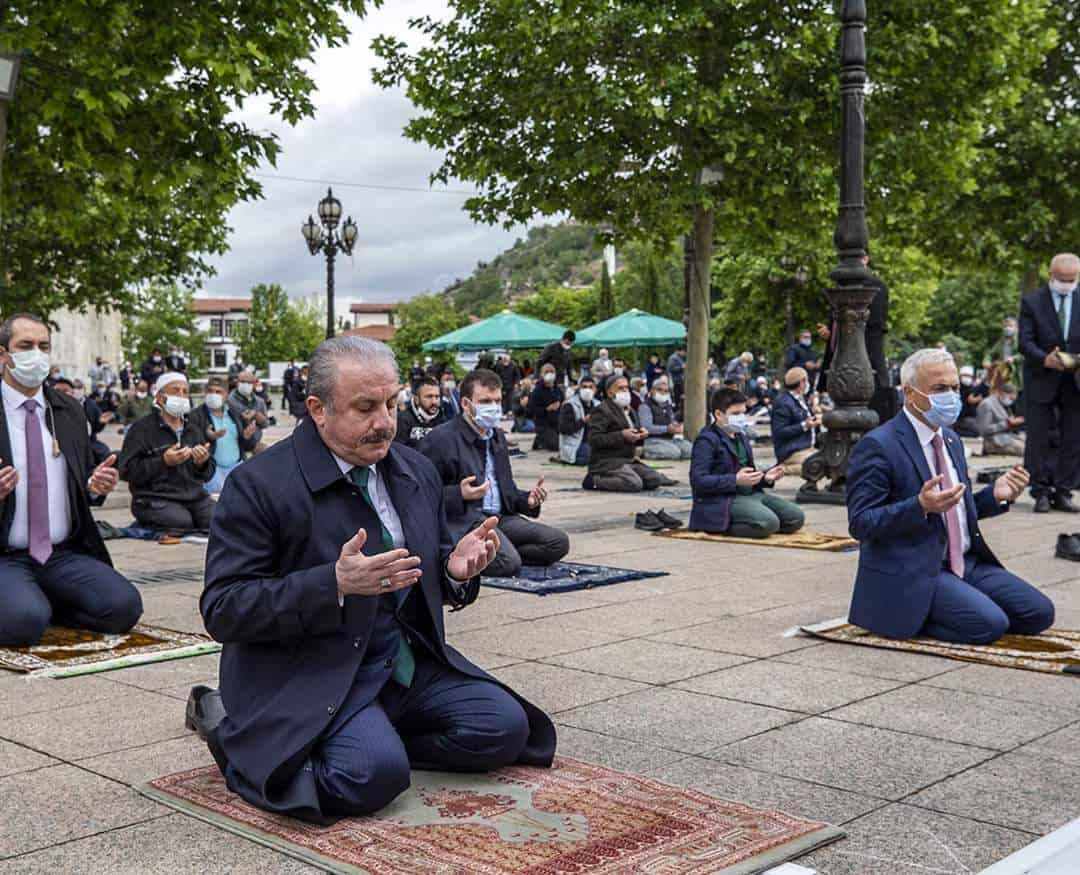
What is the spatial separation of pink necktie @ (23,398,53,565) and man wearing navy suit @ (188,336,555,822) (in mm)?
2966

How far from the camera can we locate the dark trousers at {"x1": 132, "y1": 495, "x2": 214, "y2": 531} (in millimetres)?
12375

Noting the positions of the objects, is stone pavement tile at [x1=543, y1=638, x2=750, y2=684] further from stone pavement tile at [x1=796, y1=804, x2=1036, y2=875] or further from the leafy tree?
the leafy tree

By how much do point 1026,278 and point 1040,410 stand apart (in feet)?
66.6

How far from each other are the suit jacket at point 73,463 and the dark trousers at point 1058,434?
851 centimetres

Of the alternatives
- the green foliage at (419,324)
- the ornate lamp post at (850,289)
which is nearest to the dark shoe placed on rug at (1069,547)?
the ornate lamp post at (850,289)

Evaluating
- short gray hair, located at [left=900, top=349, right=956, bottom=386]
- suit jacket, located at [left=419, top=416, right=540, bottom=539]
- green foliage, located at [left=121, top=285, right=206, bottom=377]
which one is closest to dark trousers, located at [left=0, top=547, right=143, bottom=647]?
suit jacket, located at [left=419, top=416, right=540, bottom=539]

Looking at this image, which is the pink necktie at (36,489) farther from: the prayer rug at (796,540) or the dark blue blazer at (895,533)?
the prayer rug at (796,540)

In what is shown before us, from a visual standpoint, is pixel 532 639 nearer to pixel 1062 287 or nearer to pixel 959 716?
pixel 959 716

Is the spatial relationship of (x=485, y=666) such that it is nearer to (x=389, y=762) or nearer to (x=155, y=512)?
(x=389, y=762)

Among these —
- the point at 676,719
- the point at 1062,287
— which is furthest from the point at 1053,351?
the point at 676,719

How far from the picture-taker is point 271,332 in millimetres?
117250

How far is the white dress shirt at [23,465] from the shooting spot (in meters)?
7.15

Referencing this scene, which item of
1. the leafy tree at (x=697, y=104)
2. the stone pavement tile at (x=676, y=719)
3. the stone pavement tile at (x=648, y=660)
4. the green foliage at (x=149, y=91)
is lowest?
the stone pavement tile at (x=676, y=719)

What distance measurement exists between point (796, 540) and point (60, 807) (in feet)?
25.9
